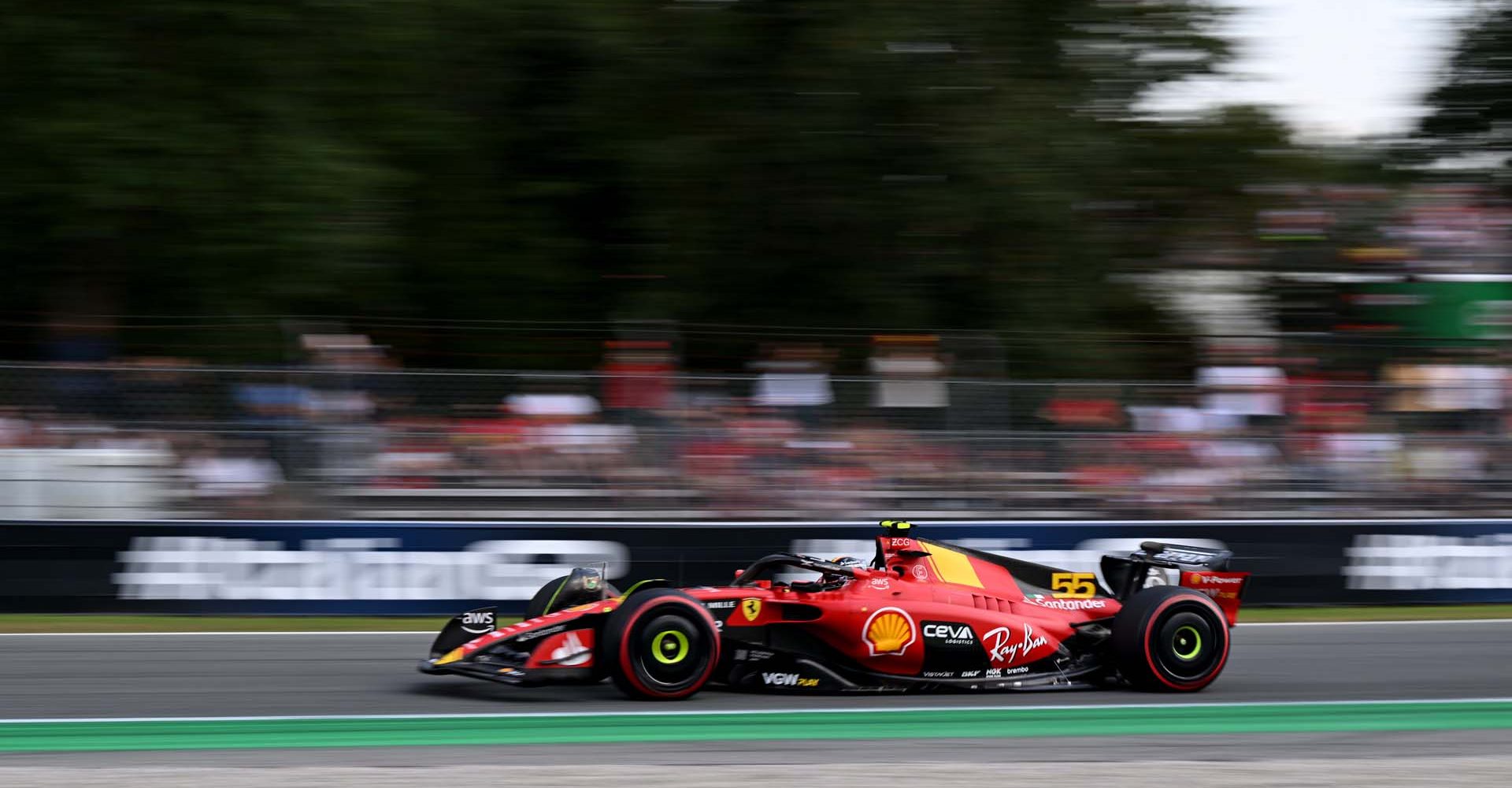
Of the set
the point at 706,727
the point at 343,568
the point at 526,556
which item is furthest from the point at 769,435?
the point at 706,727

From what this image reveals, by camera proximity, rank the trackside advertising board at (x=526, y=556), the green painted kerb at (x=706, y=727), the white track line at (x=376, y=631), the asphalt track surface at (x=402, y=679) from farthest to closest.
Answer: the trackside advertising board at (x=526, y=556), the white track line at (x=376, y=631), the asphalt track surface at (x=402, y=679), the green painted kerb at (x=706, y=727)

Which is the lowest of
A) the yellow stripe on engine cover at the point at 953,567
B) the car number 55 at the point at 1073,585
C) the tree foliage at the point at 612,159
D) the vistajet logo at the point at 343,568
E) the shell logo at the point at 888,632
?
the shell logo at the point at 888,632

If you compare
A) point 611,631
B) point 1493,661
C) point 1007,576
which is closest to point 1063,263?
point 1493,661

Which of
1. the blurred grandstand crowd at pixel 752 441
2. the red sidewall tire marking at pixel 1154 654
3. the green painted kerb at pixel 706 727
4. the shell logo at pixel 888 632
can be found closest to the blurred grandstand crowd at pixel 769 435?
the blurred grandstand crowd at pixel 752 441

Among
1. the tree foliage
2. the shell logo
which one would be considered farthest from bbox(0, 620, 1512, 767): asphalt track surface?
the tree foliage

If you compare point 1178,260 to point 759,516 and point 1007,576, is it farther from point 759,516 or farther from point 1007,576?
point 1007,576

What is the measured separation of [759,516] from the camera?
11.7m

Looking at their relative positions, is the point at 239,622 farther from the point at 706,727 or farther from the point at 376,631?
the point at 706,727

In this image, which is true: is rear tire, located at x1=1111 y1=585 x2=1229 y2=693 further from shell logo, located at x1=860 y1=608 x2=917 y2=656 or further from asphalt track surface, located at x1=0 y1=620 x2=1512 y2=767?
shell logo, located at x1=860 y1=608 x2=917 y2=656

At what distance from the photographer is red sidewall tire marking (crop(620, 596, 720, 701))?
279 inches

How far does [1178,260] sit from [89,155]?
11929mm

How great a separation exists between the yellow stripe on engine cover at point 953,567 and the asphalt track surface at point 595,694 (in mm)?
601

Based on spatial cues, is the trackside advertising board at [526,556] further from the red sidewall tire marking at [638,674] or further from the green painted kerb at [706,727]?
the green painted kerb at [706,727]

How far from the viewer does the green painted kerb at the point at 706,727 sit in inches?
255
